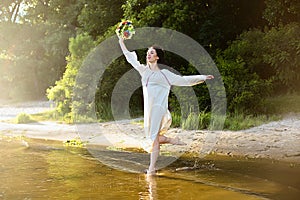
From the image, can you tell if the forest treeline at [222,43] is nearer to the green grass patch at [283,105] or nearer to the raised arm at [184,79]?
the green grass patch at [283,105]

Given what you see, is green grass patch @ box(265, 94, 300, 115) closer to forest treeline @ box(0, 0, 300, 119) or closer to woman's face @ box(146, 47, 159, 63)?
forest treeline @ box(0, 0, 300, 119)

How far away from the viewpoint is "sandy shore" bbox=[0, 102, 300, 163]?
8.23 metres

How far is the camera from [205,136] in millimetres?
9586

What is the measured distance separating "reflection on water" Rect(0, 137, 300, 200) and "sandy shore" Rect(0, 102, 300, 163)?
2.38 feet

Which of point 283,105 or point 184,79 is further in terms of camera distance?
point 283,105

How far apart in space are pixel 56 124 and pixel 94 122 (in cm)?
115

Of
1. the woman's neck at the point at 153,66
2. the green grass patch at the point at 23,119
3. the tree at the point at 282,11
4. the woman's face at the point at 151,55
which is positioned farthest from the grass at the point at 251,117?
the woman's face at the point at 151,55

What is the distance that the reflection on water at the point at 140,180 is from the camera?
538 cm

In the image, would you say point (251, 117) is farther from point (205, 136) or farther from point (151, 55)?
point (151, 55)

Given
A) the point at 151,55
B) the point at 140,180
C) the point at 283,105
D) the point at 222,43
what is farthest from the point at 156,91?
the point at 222,43

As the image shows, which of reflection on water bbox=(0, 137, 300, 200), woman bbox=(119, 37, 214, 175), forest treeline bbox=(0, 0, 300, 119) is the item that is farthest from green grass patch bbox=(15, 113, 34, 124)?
woman bbox=(119, 37, 214, 175)

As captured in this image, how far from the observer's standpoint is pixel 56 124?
515 inches

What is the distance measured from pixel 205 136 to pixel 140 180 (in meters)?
3.63

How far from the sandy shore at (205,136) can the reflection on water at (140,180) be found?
725mm
